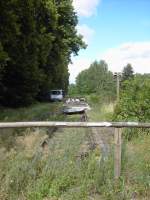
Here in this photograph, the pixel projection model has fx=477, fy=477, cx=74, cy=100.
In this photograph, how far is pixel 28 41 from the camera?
114 feet

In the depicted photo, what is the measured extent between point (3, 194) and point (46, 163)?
825 mm

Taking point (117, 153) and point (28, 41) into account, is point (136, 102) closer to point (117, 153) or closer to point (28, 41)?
point (117, 153)

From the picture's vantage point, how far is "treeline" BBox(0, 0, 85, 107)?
2734 centimetres

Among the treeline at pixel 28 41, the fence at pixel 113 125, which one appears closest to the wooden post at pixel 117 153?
the fence at pixel 113 125

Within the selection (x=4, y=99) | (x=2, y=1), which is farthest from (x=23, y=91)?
(x=2, y=1)

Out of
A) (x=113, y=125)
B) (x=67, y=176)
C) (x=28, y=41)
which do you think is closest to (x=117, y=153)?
(x=113, y=125)

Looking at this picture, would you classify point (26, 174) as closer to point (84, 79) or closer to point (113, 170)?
point (113, 170)

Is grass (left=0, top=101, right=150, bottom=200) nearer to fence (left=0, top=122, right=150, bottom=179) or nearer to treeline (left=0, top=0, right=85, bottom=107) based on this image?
fence (left=0, top=122, right=150, bottom=179)

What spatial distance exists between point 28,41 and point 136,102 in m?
17.9

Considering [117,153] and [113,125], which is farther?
[117,153]

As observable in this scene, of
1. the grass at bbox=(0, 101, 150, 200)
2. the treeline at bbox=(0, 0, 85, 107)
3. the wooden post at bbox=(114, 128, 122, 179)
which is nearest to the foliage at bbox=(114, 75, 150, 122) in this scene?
the treeline at bbox=(0, 0, 85, 107)

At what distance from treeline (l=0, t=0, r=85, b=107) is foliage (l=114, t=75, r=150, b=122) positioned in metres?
7.83

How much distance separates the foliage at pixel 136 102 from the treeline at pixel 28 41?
783 centimetres

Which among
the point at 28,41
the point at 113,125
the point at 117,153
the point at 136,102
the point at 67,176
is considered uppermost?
the point at 28,41
